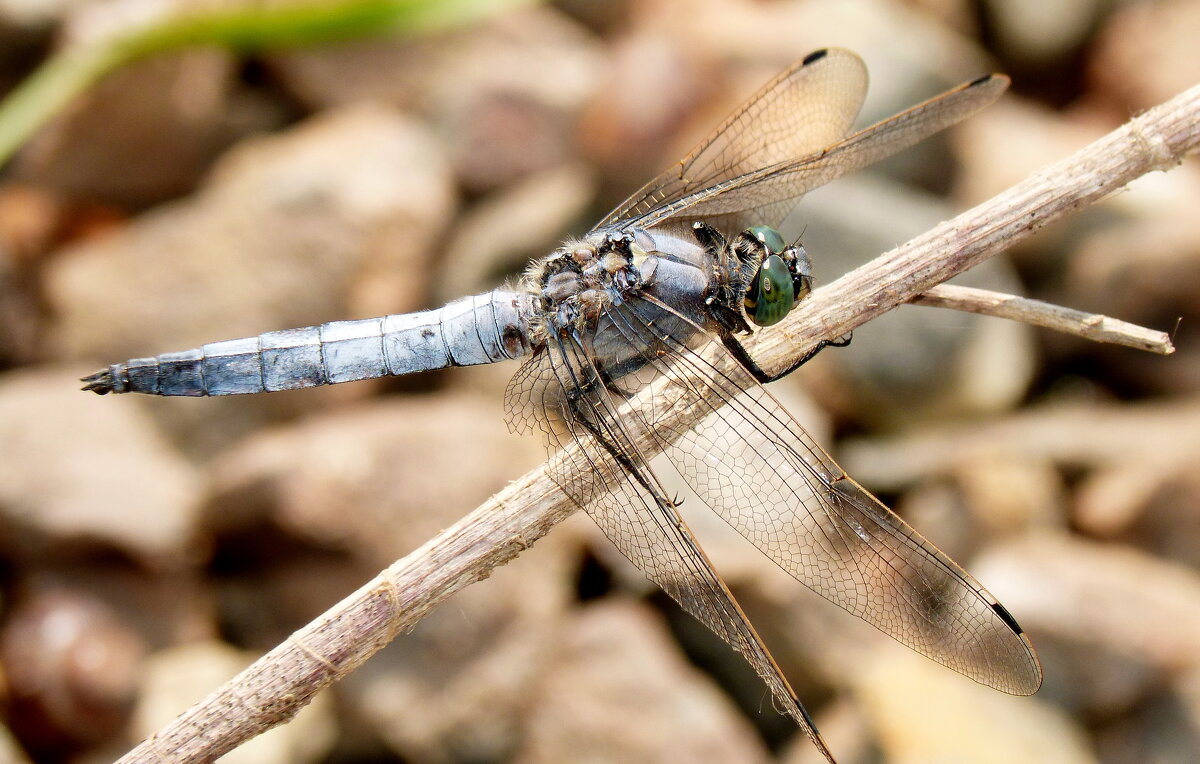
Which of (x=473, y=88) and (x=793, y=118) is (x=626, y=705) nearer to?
(x=793, y=118)

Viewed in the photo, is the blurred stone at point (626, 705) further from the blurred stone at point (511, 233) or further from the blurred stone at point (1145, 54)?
the blurred stone at point (1145, 54)

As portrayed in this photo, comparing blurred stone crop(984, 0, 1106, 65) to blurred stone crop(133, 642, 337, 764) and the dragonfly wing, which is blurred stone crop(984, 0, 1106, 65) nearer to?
the dragonfly wing

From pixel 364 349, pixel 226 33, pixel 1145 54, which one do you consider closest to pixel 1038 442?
pixel 1145 54

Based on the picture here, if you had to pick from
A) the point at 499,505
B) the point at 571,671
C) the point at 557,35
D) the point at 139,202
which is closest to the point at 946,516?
the point at 571,671

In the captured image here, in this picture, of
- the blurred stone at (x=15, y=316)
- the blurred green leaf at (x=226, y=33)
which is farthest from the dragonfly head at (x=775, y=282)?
the blurred stone at (x=15, y=316)

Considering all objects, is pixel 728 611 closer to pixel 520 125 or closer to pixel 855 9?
pixel 520 125

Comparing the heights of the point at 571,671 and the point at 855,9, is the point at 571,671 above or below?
below
